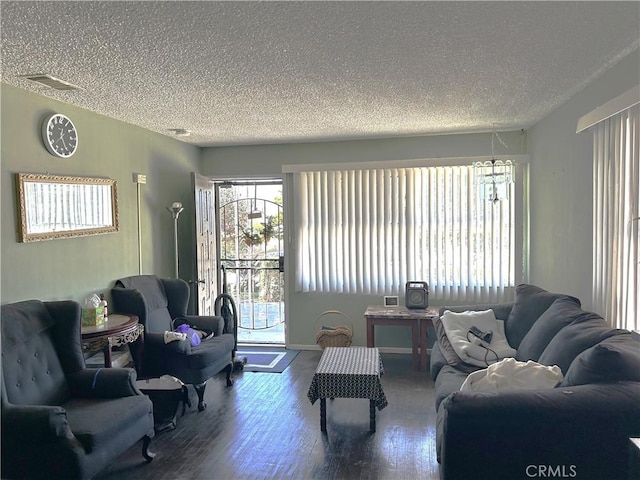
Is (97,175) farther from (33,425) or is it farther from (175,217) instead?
(33,425)

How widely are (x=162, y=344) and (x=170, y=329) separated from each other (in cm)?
59

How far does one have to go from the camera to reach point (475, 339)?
3.55 metres

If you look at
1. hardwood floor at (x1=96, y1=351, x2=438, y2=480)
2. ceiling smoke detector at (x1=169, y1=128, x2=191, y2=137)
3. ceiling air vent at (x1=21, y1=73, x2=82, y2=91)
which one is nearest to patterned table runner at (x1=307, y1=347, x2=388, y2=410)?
hardwood floor at (x1=96, y1=351, x2=438, y2=480)

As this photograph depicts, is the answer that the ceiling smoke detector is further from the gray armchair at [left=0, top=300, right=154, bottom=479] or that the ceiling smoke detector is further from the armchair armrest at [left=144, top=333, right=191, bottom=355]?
the gray armchair at [left=0, top=300, right=154, bottom=479]

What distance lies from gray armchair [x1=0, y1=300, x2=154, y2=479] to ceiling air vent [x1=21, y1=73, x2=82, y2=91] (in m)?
1.38

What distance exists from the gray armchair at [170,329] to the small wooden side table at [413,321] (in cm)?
142

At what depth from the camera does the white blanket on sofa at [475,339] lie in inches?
132

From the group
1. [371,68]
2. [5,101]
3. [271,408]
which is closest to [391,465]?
[271,408]

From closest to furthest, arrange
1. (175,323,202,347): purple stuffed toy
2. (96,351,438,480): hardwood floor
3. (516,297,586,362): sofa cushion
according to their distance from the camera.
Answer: (96,351,438,480): hardwood floor
(516,297,586,362): sofa cushion
(175,323,202,347): purple stuffed toy

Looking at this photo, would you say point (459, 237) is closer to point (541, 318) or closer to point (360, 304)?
point (360, 304)

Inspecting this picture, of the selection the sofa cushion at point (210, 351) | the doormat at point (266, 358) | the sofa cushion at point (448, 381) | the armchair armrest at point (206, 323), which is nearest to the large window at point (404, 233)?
the doormat at point (266, 358)

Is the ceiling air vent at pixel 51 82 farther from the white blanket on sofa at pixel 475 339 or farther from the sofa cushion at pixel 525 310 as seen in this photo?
the sofa cushion at pixel 525 310

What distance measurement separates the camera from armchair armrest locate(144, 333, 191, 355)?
12.5ft

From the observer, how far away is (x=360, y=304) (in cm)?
A: 554
